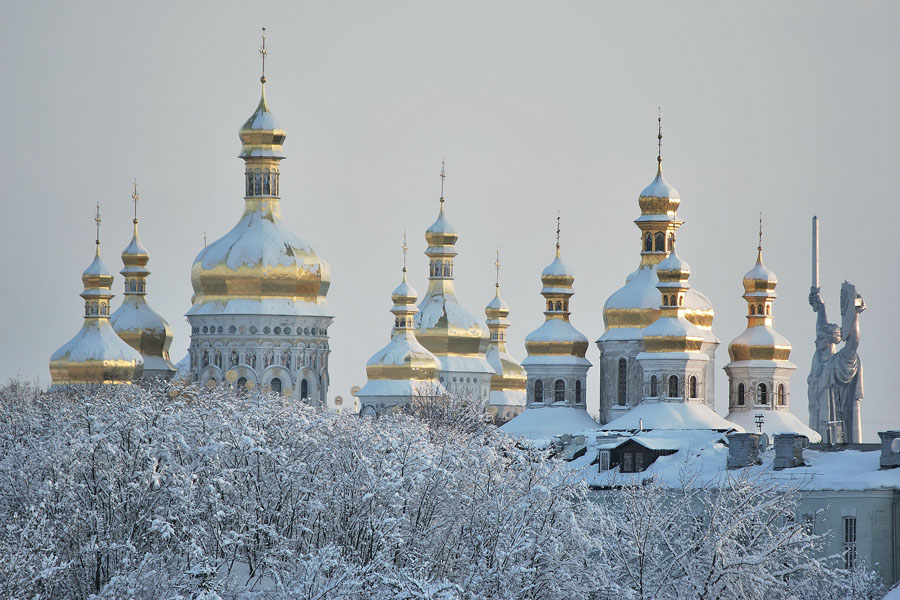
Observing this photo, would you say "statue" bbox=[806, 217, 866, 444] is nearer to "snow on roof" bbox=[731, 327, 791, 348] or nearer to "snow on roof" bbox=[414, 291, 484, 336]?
"snow on roof" bbox=[731, 327, 791, 348]

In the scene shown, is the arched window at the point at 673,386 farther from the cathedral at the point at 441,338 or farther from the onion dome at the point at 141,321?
the onion dome at the point at 141,321

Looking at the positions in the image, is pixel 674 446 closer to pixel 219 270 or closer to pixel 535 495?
pixel 535 495

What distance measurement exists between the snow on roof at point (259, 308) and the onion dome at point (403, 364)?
12.6 ft

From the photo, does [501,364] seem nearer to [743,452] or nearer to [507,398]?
[507,398]

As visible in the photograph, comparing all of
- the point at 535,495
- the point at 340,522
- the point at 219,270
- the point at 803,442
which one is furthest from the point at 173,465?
the point at 219,270

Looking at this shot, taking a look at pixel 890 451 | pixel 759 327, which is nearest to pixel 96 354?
pixel 759 327

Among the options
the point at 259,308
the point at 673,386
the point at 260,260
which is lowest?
the point at 673,386

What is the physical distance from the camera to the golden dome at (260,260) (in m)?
90.1

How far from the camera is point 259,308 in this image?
294 ft

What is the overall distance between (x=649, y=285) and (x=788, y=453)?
28.6 meters

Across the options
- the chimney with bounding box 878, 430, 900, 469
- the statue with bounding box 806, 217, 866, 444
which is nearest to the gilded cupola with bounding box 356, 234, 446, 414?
the statue with bounding box 806, 217, 866, 444

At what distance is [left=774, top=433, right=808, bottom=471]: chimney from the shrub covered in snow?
445 cm

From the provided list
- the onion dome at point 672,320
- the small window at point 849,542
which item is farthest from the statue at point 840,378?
the small window at point 849,542

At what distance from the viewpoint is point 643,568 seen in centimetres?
4334
